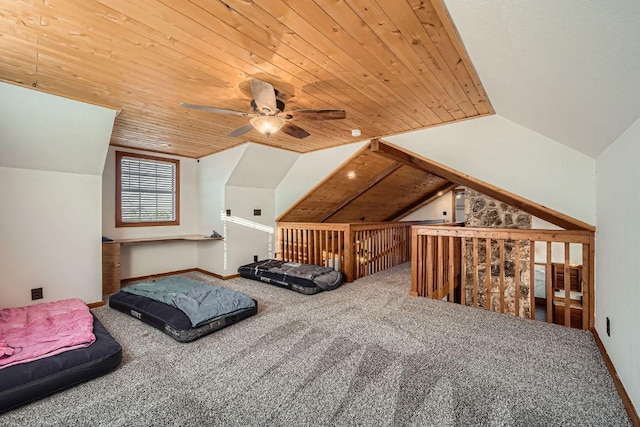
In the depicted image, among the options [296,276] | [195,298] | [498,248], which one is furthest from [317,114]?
[498,248]

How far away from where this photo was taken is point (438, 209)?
8.24m

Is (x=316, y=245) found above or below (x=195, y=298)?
above

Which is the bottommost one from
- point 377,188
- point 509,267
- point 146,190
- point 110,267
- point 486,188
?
point 509,267

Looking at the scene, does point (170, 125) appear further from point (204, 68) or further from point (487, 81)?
point (487, 81)

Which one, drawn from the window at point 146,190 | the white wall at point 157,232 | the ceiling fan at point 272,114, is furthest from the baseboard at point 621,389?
the window at point 146,190

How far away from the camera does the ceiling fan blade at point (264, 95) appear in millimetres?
2060

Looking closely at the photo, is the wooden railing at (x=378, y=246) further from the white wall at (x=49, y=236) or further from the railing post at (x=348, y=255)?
the white wall at (x=49, y=236)

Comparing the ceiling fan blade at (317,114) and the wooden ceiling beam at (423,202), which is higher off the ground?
the ceiling fan blade at (317,114)

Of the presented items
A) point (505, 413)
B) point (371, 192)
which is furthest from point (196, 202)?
point (505, 413)


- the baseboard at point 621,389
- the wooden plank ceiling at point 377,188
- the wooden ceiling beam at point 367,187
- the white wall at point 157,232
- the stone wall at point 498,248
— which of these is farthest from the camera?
the stone wall at point 498,248

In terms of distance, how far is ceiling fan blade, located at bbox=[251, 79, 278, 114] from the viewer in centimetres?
206

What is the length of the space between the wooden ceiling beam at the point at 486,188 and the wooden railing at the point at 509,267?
0.62 ft

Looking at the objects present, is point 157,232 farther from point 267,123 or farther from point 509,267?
point 509,267

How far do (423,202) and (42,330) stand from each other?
8.14m
